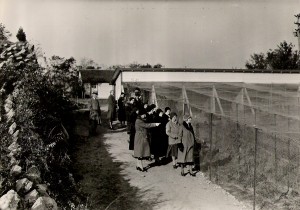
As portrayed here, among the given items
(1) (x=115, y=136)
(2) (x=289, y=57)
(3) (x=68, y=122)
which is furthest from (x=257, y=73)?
(2) (x=289, y=57)

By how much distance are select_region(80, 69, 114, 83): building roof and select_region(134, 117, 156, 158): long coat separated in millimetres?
39316

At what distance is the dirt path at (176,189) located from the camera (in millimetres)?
8495

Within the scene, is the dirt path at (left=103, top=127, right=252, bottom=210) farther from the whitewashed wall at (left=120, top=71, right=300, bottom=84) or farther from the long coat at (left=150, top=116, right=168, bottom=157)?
the whitewashed wall at (left=120, top=71, right=300, bottom=84)

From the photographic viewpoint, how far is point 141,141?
1080 centimetres

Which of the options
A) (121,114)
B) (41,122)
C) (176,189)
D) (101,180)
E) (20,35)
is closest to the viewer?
(176,189)

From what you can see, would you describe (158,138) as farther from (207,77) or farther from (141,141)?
(207,77)

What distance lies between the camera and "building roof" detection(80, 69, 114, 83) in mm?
50312

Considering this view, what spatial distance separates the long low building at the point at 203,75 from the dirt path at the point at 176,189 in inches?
571

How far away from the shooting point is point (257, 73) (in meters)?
28.0

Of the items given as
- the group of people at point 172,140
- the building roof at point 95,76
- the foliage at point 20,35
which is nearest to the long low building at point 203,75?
the foliage at point 20,35

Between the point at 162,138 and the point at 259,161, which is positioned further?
the point at 162,138

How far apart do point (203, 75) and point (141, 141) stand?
1706 centimetres

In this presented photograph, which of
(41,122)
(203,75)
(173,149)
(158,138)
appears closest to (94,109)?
(158,138)

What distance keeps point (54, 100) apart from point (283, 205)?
8129mm
